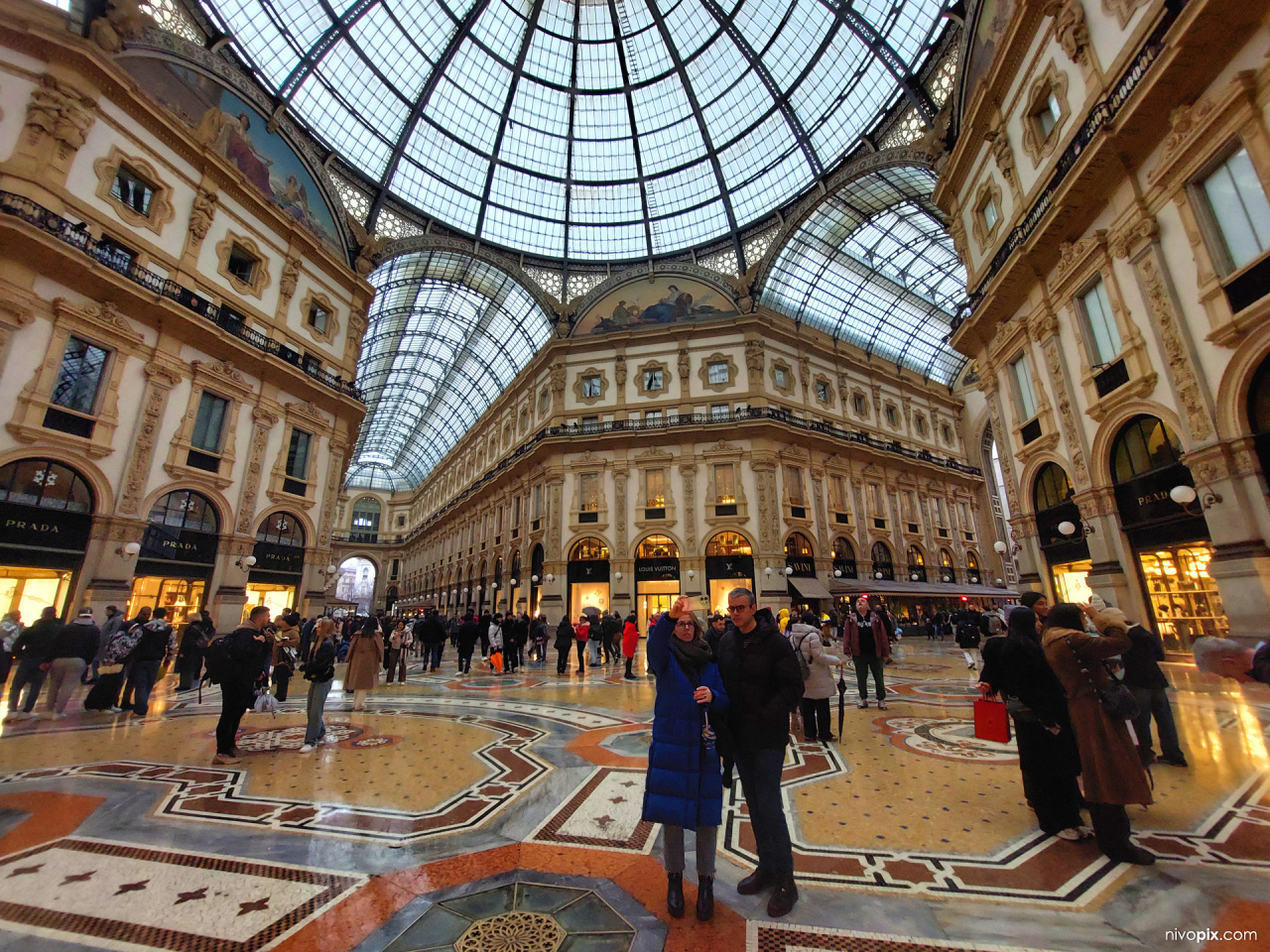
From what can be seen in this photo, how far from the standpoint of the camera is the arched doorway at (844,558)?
27828 mm

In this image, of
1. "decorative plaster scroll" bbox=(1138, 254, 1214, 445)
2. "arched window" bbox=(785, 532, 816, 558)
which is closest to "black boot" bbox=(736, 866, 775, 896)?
"decorative plaster scroll" bbox=(1138, 254, 1214, 445)

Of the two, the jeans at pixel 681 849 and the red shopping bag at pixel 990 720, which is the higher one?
the red shopping bag at pixel 990 720

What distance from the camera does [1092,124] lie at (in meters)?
11.7

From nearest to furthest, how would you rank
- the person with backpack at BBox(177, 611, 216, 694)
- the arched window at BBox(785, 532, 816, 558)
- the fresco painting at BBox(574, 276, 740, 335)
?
the person with backpack at BBox(177, 611, 216, 694), the arched window at BBox(785, 532, 816, 558), the fresco painting at BBox(574, 276, 740, 335)

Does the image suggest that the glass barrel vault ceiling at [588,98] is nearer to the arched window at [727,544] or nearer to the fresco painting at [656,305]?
the fresco painting at [656,305]

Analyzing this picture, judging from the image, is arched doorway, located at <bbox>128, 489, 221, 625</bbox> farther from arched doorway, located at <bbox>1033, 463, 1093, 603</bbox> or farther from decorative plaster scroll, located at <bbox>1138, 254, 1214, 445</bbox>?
arched doorway, located at <bbox>1033, 463, 1093, 603</bbox>

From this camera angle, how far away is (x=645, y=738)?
6.96m

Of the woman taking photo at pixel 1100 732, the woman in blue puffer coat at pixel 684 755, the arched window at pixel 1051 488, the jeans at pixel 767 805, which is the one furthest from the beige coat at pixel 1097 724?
the arched window at pixel 1051 488

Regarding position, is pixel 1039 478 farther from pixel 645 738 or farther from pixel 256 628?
pixel 256 628

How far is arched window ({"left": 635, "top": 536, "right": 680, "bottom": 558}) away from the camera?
26062 mm

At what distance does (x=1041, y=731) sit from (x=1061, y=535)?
14.1 meters

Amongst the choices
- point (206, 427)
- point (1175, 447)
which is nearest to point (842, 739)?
point (1175, 447)

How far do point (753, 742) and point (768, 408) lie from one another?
25.0 meters

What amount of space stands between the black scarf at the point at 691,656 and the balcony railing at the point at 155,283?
19357 mm
